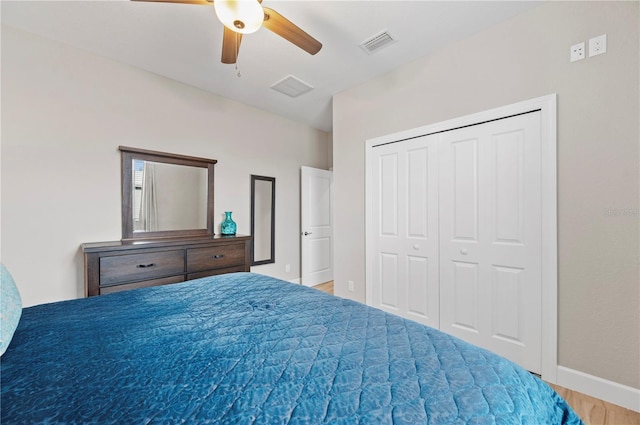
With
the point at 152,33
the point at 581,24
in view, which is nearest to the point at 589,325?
the point at 581,24

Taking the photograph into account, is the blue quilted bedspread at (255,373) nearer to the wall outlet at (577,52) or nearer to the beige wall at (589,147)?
Answer: the beige wall at (589,147)

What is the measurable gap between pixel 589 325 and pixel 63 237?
4193 mm

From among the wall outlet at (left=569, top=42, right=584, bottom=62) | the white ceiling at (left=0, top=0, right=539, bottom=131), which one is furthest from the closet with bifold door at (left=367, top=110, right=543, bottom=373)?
the white ceiling at (left=0, top=0, right=539, bottom=131)

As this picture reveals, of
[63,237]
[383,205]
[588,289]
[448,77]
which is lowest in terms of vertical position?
[588,289]

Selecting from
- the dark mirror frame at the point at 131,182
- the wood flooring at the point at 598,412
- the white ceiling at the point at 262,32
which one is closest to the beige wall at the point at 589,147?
the wood flooring at the point at 598,412

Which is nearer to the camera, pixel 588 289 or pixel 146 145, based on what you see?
pixel 588 289

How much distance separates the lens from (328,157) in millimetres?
5023

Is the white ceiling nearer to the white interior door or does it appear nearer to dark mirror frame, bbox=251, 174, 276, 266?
dark mirror frame, bbox=251, 174, 276, 266

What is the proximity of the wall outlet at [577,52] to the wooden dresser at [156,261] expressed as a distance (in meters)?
→ 3.25

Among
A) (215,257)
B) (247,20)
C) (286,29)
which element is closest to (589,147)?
(286,29)

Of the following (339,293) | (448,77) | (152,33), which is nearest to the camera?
(152,33)

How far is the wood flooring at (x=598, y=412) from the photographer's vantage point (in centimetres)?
158

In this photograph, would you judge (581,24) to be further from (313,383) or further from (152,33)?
(152,33)

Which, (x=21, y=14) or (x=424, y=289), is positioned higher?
(x=21, y=14)
